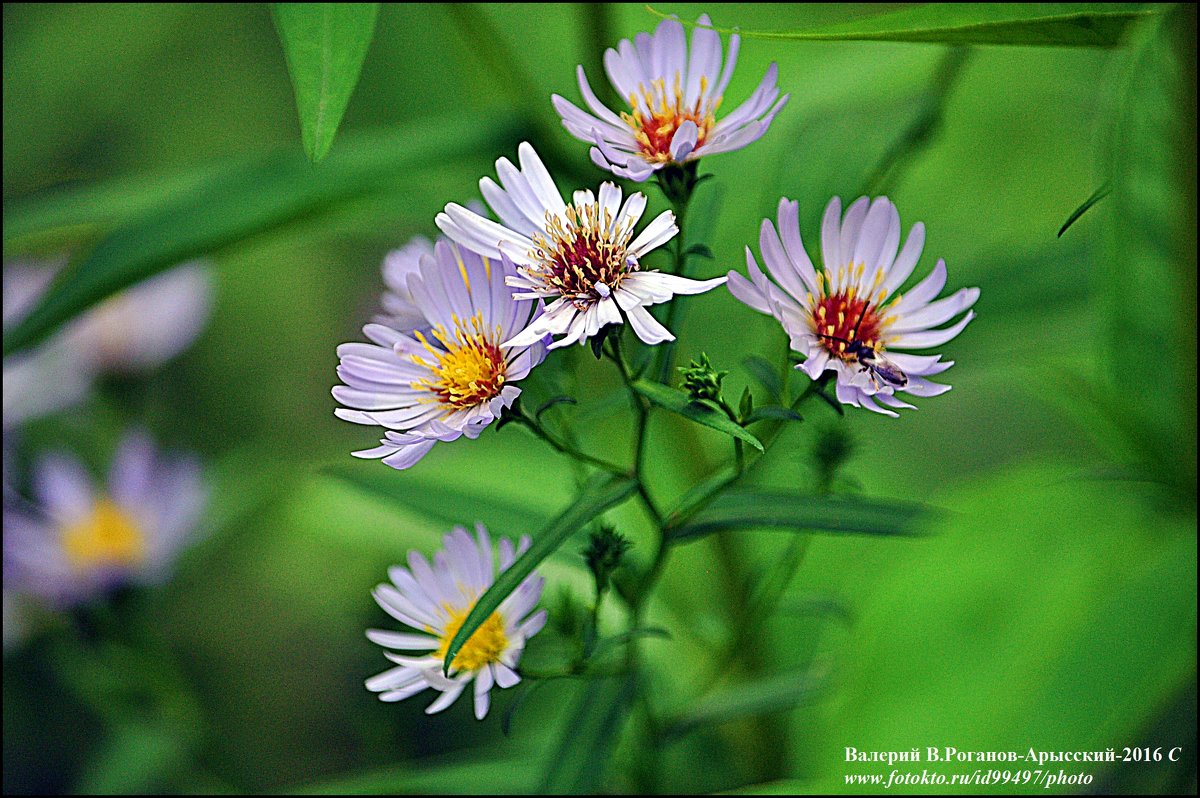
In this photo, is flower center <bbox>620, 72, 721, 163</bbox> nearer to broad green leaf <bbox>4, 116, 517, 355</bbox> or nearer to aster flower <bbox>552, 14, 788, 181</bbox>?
aster flower <bbox>552, 14, 788, 181</bbox>

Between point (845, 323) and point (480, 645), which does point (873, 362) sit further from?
point (480, 645)

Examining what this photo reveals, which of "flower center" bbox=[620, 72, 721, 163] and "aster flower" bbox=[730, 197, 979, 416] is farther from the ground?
"flower center" bbox=[620, 72, 721, 163]

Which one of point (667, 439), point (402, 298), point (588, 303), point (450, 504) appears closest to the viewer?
point (588, 303)

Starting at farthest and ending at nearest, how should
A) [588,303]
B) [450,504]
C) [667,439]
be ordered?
[667,439], [450,504], [588,303]

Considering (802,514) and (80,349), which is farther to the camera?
(80,349)

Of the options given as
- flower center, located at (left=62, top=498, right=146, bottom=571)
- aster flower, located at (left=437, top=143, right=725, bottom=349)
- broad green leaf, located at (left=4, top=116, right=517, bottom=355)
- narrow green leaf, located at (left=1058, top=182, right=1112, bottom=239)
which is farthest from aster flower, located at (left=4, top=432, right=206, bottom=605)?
narrow green leaf, located at (left=1058, top=182, right=1112, bottom=239)

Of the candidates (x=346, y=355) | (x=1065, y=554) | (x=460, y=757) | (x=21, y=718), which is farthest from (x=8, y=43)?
(x=1065, y=554)

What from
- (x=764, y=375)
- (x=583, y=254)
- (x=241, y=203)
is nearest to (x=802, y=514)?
(x=764, y=375)
